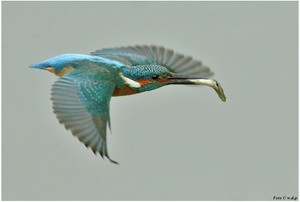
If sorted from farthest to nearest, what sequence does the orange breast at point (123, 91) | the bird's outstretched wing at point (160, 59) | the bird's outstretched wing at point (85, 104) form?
the bird's outstretched wing at point (160, 59), the orange breast at point (123, 91), the bird's outstretched wing at point (85, 104)

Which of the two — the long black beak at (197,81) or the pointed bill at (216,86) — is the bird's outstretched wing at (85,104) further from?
the pointed bill at (216,86)

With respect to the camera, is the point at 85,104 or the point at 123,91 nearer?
the point at 85,104

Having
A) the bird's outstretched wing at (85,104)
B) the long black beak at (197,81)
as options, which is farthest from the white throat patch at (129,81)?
the long black beak at (197,81)

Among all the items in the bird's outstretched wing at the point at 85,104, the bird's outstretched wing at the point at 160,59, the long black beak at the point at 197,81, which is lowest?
the bird's outstretched wing at the point at 85,104

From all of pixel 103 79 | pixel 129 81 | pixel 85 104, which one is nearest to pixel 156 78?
pixel 129 81

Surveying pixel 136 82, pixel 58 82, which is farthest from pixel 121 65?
A: pixel 58 82

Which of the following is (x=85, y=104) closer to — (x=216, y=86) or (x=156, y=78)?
(x=156, y=78)

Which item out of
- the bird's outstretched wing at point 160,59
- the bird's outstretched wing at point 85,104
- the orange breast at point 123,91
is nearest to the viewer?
the bird's outstretched wing at point 85,104
